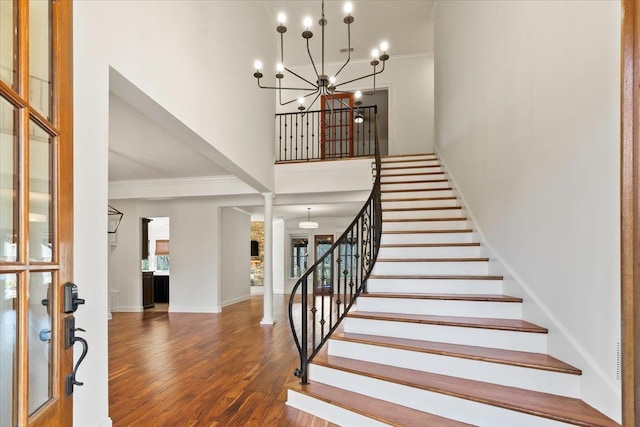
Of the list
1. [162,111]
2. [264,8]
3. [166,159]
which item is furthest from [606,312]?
[264,8]

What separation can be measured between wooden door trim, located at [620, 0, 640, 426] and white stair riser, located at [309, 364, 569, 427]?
37.4 inches

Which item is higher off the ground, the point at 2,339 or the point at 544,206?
the point at 544,206

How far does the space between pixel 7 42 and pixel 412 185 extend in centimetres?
512

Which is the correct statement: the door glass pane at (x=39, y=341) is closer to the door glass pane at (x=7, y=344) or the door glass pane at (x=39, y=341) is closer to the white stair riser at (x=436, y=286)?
the door glass pane at (x=7, y=344)

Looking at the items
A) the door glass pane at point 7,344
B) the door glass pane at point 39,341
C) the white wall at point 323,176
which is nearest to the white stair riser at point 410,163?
the white wall at point 323,176

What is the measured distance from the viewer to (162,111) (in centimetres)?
266

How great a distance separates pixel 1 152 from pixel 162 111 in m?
1.89

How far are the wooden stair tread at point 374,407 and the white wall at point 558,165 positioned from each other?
0.87m

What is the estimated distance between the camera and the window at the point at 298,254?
1218 cm

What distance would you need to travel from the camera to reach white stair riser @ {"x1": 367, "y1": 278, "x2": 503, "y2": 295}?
10.4ft

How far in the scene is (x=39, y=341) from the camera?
1.03 m

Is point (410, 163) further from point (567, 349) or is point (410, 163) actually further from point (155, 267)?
point (155, 267)

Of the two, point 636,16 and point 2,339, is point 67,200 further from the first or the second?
point 636,16

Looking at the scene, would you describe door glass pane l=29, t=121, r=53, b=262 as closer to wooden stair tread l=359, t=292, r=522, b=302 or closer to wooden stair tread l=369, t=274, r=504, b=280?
wooden stair tread l=359, t=292, r=522, b=302
